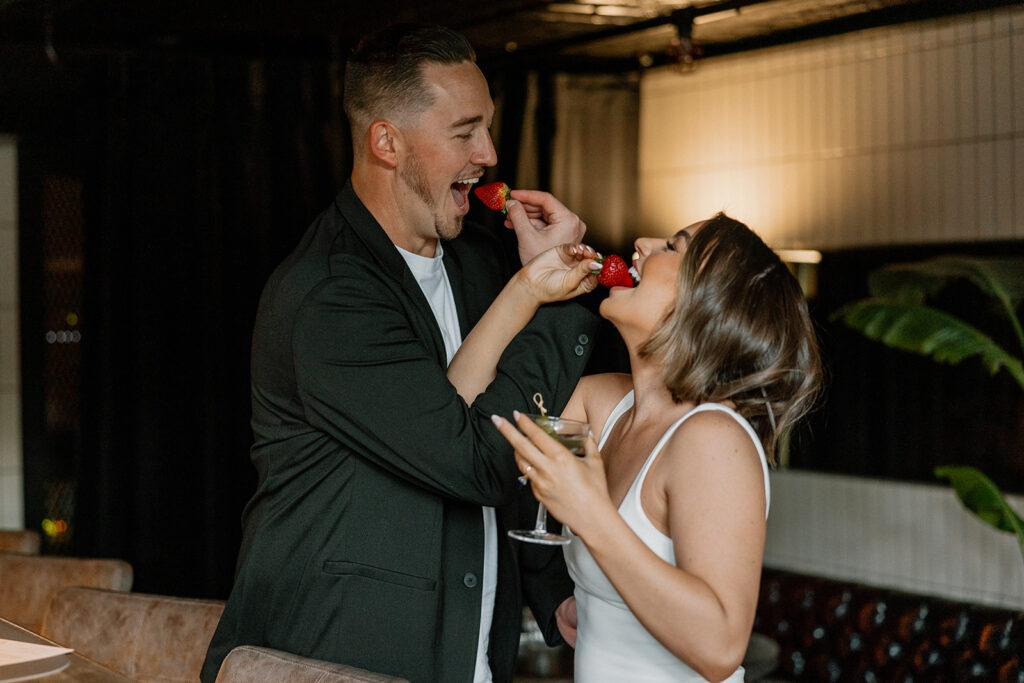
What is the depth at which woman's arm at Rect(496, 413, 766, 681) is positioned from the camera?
1.51 meters

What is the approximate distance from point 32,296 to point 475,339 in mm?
3332

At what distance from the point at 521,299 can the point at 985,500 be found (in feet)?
8.41

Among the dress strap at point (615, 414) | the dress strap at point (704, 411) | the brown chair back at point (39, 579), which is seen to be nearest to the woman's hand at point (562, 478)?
the dress strap at point (704, 411)

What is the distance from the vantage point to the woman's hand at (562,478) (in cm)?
153

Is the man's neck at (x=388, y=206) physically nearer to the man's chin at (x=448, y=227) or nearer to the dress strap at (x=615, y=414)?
the man's chin at (x=448, y=227)

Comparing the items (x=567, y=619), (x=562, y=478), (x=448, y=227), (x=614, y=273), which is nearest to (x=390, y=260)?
(x=448, y=227)

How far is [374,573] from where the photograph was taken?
1.88m

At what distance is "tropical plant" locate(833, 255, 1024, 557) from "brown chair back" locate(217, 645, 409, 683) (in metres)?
2.74

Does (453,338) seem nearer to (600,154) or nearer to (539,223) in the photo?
(539,223)

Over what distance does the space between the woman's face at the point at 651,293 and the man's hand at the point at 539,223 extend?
196mm

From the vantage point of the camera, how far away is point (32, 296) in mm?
4664

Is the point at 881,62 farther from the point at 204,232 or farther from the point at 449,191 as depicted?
the point at 449,191

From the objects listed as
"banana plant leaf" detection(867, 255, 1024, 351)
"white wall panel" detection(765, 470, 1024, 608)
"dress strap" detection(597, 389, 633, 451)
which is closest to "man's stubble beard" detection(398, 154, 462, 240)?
"dress strap" detection(597, 389, 633, 451)

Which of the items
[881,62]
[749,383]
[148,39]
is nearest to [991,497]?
[881,62]
